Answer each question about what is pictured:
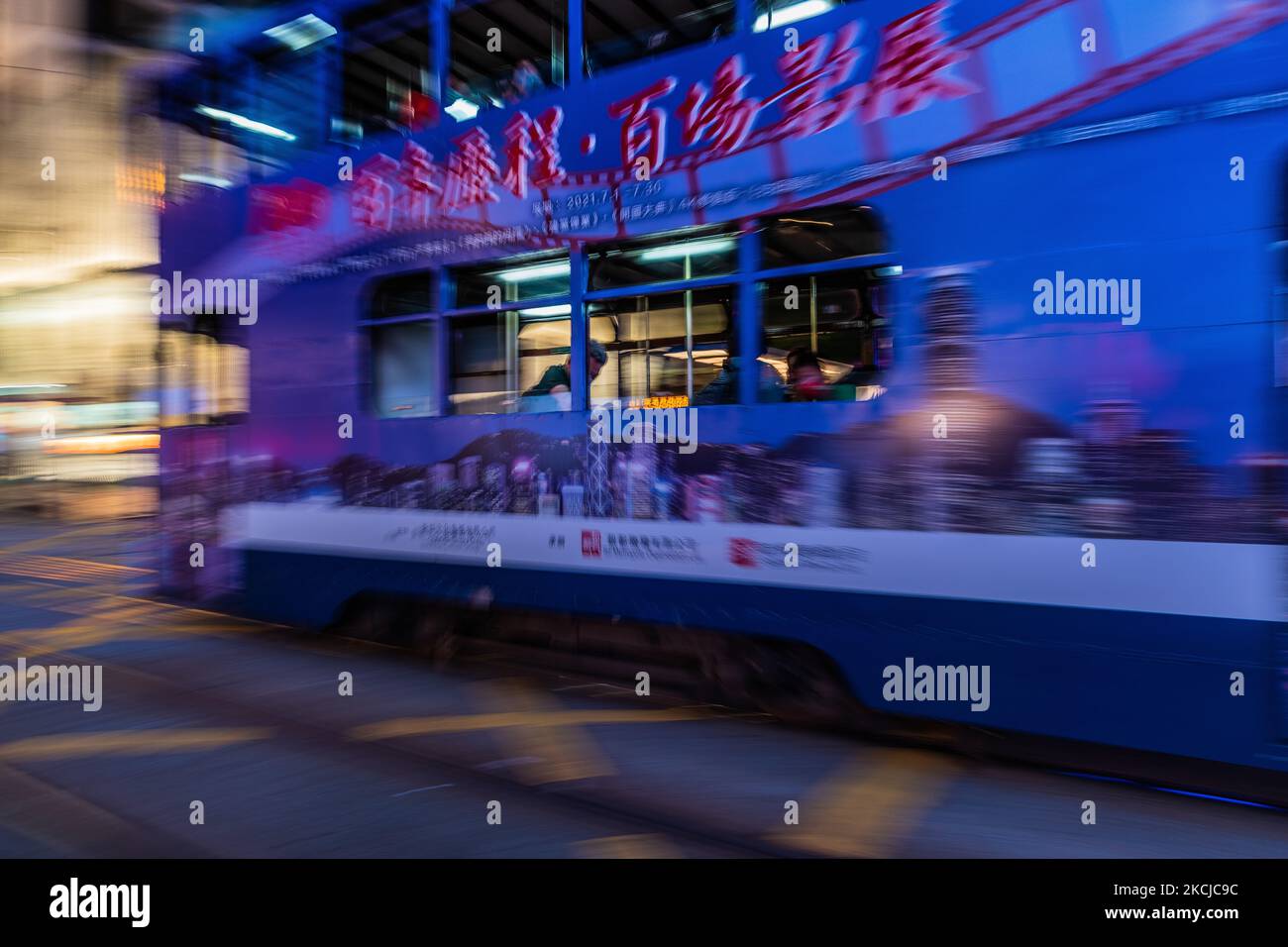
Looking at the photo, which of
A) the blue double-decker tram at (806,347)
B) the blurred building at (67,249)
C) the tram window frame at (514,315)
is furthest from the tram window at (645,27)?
the blurred building at (67,249)

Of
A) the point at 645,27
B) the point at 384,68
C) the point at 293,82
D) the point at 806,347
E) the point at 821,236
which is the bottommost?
the point at 806,347

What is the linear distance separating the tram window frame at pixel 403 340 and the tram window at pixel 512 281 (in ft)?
0.75

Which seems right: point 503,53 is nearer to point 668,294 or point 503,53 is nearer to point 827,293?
point 668,294

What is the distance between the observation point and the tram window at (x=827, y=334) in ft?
12.5

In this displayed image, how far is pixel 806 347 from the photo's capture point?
3963mm

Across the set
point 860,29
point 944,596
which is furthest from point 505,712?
point 860,29

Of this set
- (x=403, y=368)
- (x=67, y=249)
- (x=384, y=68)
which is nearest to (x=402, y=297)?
(x=403, y=368)

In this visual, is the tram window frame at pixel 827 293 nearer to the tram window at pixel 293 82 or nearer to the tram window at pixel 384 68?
the tram window at pixel 384 68

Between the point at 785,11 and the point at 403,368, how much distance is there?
2944 millimetres

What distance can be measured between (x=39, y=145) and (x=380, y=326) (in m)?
20.6

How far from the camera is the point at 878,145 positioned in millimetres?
3730

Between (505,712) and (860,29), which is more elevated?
(860,29)

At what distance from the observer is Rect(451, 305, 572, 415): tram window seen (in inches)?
182

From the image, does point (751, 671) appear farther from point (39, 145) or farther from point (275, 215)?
point (39, 145)
